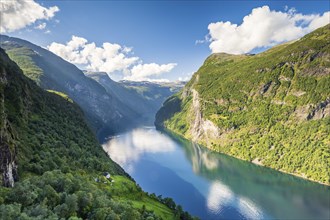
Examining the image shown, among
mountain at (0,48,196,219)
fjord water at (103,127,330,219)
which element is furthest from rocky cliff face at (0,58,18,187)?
fjord water at (103,127,330,219)

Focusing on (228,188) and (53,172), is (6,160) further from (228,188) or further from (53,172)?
(228,188)

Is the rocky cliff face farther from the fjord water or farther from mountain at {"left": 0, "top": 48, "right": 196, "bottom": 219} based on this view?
the fjord water

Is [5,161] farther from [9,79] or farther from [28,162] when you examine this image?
[9,79]

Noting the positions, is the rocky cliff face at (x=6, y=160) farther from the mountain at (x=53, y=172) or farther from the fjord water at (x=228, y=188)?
the fjord water at (x=228, y=188)

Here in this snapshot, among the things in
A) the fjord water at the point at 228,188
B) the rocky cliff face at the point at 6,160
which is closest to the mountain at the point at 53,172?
the rocky cliff face at the point at 6,160

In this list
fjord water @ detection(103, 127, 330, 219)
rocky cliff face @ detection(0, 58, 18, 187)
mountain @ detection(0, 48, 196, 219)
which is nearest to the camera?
mountain @ detection(0, 48, 196, 219)
